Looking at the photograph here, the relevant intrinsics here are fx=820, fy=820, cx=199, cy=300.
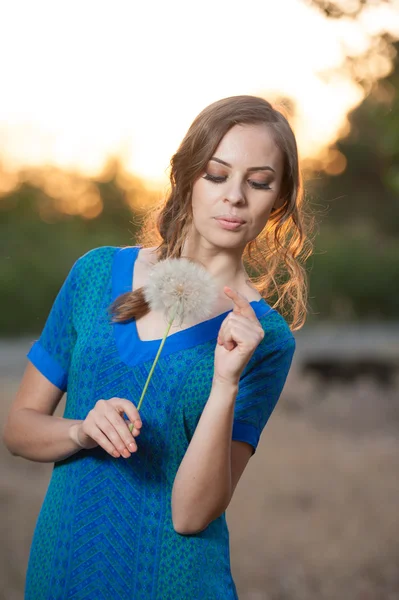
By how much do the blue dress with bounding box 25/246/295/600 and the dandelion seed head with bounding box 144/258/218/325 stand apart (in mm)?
121

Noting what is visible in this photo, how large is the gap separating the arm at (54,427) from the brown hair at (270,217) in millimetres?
286

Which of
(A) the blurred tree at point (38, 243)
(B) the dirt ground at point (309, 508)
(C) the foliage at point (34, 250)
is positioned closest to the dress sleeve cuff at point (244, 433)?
(B) the dirt ground at point (309, 508)

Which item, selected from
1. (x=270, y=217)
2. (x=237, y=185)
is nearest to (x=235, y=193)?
(x=237, y=185)

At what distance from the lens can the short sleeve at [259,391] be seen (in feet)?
6.45

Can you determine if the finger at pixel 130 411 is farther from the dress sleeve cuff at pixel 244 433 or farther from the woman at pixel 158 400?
the dress sleeve cuff at pixel 244 433

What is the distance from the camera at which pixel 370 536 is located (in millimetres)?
6574

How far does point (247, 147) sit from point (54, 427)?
810 millimetres

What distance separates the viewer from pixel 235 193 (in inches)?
76.2

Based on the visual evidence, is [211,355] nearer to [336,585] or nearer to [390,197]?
[336,585]

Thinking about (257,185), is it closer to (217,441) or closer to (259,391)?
(259,391)

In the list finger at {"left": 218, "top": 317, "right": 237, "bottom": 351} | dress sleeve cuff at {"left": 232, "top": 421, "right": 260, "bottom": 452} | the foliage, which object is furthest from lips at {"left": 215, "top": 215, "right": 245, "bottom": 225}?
the foliage

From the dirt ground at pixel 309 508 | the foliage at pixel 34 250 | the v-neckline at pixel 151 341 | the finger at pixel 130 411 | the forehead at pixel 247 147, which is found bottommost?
the foliage at pixel 34 250

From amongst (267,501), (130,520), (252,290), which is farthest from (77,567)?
(267,501)

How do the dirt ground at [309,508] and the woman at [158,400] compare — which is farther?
the dirt ground at [309,508]
